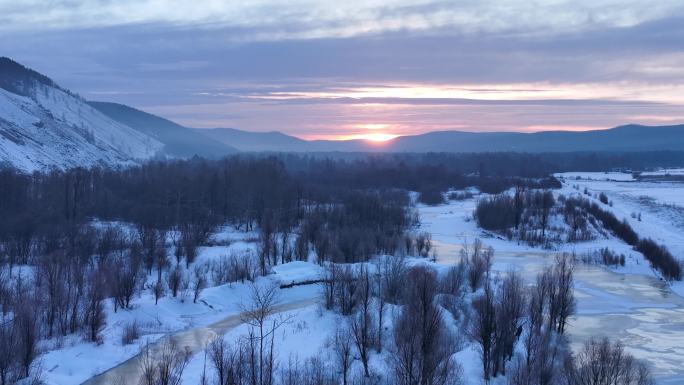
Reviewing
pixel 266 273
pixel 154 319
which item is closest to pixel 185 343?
pixel 154 319

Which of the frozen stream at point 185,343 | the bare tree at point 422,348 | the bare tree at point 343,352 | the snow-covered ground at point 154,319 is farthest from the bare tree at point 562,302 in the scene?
the snow-covered ground at point 154,319

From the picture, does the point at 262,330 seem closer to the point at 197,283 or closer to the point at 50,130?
the point at 197,283

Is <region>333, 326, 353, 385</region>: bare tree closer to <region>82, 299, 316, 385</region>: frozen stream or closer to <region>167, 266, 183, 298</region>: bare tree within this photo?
<region>82, 299, 316, 385</region>: frozen stream

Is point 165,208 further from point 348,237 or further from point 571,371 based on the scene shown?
point 571,371

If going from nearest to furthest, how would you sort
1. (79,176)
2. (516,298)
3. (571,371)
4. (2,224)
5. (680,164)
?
1. (571,371)
2. (516,298)
3. (2,224)
4. (79,176)
5. (680,164)

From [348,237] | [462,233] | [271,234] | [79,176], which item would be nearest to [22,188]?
[79,176]

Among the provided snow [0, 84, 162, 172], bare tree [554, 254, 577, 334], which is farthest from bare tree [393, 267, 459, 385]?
snow [0, 84, 162, 172]

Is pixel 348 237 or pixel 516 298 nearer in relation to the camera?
pixel 516 298

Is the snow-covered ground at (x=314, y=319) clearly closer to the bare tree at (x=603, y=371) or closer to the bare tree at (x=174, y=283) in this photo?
the bare tree at (x=174, y=283)
